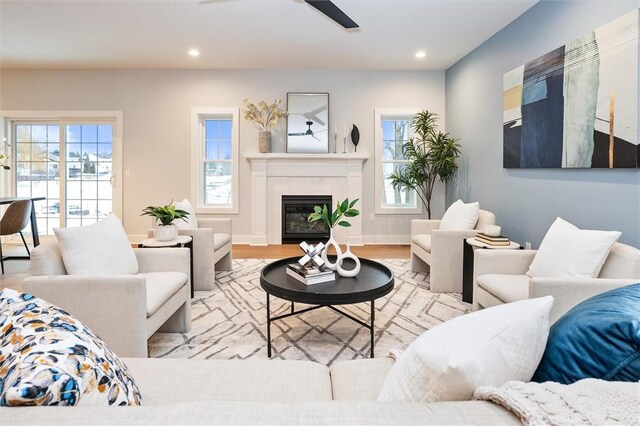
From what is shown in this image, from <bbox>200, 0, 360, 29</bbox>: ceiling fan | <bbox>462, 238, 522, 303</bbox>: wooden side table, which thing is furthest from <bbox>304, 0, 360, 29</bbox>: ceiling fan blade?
<bbox>462, 238, 522, 303</bbox>: wooden side table

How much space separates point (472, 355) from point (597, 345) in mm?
259

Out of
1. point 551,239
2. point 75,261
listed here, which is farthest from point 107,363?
point 551,239

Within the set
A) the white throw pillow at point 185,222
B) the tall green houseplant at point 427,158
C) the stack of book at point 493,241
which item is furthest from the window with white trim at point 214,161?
the stack of book at point 493,241

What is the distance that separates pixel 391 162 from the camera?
20.1ft

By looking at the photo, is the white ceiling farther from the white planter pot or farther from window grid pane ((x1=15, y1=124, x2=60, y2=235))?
the white planter pot

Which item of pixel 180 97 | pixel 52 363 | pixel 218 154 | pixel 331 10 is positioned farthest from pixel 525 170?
pixel 180 97

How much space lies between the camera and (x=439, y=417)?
605 millimetres

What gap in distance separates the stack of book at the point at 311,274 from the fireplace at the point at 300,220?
339cm

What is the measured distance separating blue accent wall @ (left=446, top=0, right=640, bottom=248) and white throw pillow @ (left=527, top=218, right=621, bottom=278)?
0.58 metres

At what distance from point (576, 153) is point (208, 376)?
121 inches

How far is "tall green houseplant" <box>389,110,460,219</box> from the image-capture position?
529 centimetres

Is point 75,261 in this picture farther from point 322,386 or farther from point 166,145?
point 166,145

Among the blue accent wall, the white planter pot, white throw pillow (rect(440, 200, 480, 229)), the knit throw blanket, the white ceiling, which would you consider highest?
the white ceiling

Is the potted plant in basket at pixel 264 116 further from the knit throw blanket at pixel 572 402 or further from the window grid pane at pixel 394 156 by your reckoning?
the knit throw blanket at pixel 572 402
